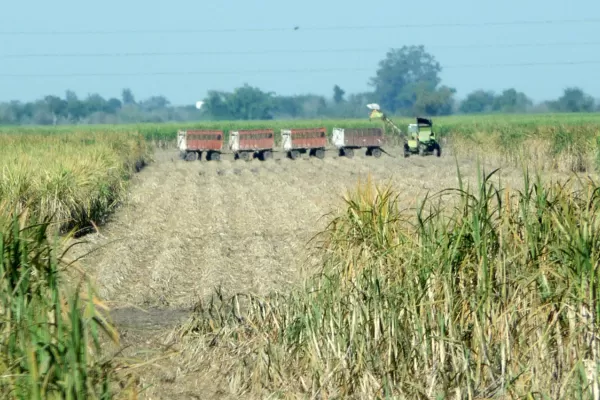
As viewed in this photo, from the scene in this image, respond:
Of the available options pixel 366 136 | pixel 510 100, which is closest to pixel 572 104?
pixel 510 100

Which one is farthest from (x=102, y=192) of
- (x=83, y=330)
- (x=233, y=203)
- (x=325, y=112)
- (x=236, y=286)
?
(x=325, y=112)

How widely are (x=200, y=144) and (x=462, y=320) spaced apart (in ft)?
113

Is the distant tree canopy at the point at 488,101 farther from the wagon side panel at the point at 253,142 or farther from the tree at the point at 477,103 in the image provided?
the wagon side panel at the point at 253,142

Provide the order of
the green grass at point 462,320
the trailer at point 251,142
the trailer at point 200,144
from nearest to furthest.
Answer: the green grass at point 462,320 → the trailer at point 251,142 → the trailer at point 200,144

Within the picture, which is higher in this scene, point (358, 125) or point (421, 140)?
point (421, 140)

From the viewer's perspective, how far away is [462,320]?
7.27 meters

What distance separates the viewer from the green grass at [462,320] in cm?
683

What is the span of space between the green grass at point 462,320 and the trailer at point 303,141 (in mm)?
32989

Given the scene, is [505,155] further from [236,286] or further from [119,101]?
[119,101]

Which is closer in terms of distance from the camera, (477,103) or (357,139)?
(357,139)

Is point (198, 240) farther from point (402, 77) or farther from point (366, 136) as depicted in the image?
point (402, 77)

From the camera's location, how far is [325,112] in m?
131

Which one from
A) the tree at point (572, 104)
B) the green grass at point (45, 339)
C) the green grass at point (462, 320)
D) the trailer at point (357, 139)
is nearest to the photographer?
the green grass at point (45, 339)

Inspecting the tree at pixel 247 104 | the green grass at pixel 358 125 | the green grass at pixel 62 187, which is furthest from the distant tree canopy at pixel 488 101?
the green grass at pixel 62 187
